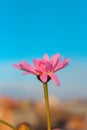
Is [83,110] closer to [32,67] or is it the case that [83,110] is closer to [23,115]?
[23,115]

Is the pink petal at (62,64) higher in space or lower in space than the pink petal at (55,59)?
lower

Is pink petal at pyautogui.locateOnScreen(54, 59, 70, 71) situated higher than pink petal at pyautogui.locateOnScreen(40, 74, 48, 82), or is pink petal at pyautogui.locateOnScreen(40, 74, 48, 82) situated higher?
pink petal at pyautogui.locateOnScreen(54, 59, 70, 71)

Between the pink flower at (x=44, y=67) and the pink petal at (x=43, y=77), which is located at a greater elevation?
the pink flower at (x=44, y=67)

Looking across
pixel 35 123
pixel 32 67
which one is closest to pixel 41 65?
pixel 32 67

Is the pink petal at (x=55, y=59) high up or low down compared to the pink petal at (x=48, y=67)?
up

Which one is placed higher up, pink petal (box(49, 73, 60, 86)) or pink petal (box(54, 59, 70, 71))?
pink petal (box(54, 59, 70, 71))

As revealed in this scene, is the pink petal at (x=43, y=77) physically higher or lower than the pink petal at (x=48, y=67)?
lower

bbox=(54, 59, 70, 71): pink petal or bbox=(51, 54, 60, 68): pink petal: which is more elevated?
bbox=(51, 54, 60, 68): pink petal

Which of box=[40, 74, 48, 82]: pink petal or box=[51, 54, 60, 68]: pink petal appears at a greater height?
box=[51, 54, 60, 68]: pink petal

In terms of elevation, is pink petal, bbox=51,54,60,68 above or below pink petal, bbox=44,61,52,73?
above
